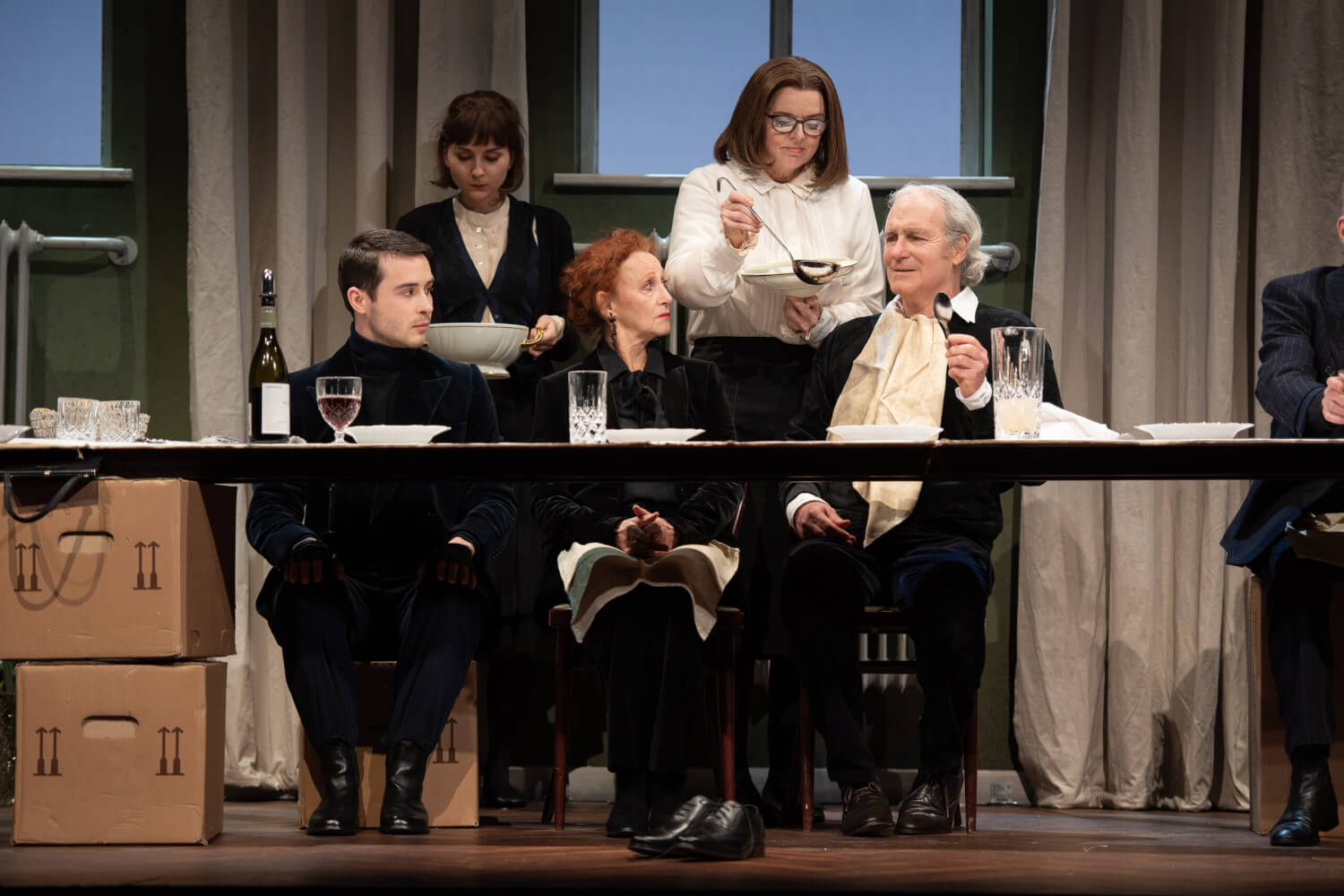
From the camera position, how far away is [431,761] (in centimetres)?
288

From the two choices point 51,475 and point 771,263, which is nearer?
point 51,475

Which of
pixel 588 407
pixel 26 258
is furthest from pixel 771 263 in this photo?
pixel 26 258

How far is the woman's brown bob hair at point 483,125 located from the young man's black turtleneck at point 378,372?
69cm

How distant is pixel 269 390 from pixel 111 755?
680mm

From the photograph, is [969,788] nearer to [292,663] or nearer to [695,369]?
[695,369]

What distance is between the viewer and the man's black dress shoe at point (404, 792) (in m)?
2.63

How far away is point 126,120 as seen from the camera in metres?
4.04

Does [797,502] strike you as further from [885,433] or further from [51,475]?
[51,475]

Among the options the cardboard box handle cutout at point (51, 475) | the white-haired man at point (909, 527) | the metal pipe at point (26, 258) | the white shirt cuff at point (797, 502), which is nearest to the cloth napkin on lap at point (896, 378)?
the white-haired man at point (909, 527)

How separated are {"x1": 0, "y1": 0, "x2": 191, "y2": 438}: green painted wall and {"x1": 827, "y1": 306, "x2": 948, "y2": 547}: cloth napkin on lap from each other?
6.58 ft

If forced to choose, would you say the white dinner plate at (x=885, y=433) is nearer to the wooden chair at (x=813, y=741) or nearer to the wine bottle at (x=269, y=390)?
the wooden chair at (x=813, y=741)

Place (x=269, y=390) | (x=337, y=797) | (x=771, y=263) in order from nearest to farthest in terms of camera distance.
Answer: (x=269, y=390)
(x=337, y=797)
(x=771, y=263)

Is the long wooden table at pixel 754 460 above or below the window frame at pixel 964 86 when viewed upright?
below

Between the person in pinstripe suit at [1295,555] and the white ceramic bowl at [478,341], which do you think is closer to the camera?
the person in pinstripe suit at [1295,555]
